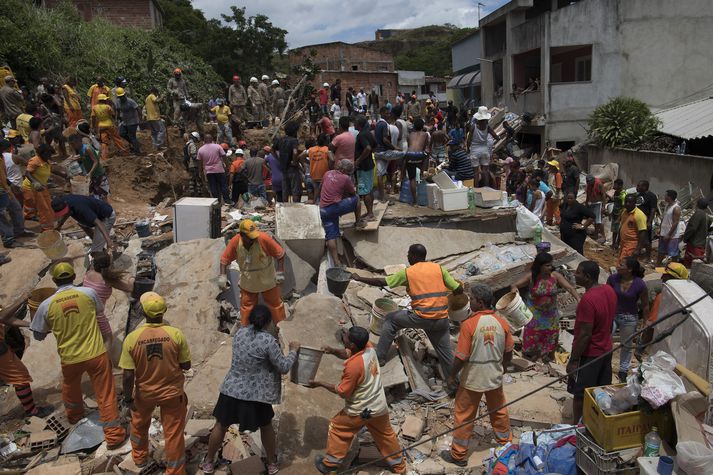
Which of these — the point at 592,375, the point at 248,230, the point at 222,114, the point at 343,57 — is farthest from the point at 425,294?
the point at 343,57

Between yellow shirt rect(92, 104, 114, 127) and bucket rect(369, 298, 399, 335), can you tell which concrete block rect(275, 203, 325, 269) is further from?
yellow shirt rect(92, 104, 114, 127)

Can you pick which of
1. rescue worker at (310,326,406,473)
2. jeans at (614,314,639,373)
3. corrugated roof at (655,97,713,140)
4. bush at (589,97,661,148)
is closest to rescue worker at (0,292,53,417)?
rescue worker at (310,326,406,473)

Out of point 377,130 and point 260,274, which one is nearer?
point 260,274

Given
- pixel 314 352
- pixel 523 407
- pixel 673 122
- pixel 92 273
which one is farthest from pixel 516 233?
pixel 673 122

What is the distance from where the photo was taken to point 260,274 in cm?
651

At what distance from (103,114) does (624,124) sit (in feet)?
50.6

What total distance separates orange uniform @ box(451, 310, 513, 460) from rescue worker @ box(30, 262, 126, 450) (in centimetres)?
325

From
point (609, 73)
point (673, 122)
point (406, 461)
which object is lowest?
point (406, 461)

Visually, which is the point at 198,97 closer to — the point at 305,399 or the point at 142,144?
the point at 142,144

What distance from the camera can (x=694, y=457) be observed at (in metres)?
3.46

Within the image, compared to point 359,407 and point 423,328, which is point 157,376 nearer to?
point 359,407

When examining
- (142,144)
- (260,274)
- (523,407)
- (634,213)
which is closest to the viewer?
(523,407)

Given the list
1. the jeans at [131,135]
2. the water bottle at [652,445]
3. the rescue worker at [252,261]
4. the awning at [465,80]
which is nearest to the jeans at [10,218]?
the rescue worker at [252,261]

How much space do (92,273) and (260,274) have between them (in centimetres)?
183
